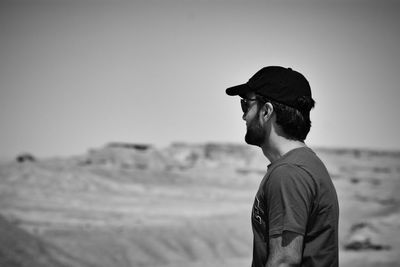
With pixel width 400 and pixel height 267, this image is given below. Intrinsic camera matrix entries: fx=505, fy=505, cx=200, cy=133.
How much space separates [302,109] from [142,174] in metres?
74.4

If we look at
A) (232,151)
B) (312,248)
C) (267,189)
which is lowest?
(232,151)

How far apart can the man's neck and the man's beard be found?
0.04m

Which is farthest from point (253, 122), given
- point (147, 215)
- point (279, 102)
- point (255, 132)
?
point (147, 215)

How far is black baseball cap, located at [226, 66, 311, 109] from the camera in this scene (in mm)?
2258

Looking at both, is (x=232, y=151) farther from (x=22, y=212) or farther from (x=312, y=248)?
(x=312, y=248)

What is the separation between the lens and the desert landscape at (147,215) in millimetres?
18828

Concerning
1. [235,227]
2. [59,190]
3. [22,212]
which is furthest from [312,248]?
[59,190]

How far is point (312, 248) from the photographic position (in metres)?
2.14

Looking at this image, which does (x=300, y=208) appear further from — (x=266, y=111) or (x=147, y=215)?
(x=147, y=215)

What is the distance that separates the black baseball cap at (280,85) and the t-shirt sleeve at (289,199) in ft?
1.12

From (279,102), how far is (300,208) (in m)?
0.51

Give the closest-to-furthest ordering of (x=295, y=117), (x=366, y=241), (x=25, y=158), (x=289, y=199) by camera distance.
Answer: (x=289, y=199), (x=295, y=117), (x=366, y=241), (x=25, y=158)

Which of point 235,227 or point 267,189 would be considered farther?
point 235,227

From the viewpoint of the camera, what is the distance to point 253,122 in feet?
7.70
